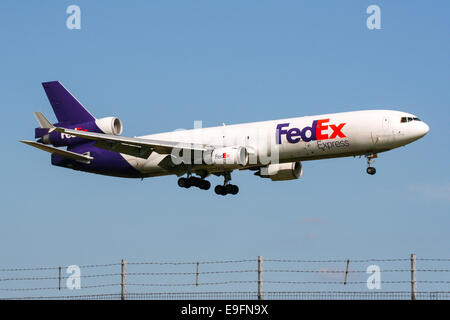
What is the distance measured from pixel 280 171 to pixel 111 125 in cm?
1137

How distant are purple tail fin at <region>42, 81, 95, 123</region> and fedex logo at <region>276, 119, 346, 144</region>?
602 inches

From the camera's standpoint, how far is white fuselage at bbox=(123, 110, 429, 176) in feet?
136

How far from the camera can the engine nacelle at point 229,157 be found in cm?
4312

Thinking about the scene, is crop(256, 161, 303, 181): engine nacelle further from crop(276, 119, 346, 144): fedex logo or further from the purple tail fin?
the purple tail fin

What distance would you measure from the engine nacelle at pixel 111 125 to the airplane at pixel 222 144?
0.21 ft

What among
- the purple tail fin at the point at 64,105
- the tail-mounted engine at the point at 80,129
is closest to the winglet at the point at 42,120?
the tail-mounted engine at the point at 80,129

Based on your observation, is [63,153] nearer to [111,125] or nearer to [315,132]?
[111,125]

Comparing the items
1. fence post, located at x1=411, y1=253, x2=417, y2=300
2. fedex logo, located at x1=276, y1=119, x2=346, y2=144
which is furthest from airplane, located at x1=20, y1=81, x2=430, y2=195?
Answer: fence post, located at x1=411, y1=253, x2=417, y2=300

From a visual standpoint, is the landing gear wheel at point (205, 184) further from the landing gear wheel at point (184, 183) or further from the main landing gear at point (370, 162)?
the main landing gear at point (370, 162)

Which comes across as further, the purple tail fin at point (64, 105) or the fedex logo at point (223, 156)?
the purple tail fin at point (64, 105)

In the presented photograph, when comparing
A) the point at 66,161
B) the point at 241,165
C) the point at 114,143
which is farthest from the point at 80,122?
the point at 241,165

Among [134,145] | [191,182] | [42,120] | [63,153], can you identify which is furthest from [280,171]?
[42,120]
